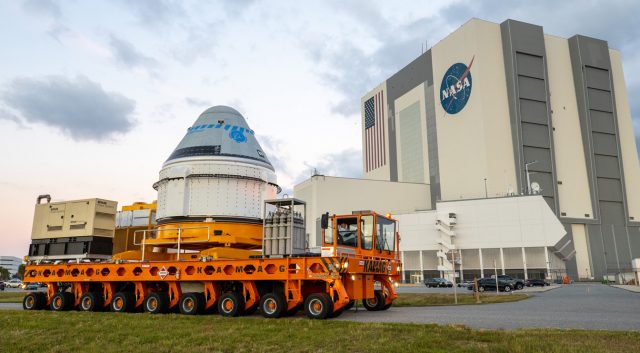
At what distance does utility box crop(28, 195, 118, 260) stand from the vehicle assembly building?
56.1 meters

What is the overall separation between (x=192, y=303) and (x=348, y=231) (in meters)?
6.40

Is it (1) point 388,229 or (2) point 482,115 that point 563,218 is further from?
(1) point 388,229

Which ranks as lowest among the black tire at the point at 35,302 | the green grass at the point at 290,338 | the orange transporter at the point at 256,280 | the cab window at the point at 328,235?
the green grass at the point at 290,338

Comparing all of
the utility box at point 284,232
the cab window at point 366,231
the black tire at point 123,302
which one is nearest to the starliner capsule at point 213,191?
the black tire at point 123,302

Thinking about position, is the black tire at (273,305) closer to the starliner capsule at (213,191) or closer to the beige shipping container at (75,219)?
the starliner capsule at (213,191)

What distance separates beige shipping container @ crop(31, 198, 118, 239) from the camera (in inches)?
872

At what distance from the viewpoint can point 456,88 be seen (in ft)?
271

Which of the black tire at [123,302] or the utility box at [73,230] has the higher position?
the utility box at [73,230]

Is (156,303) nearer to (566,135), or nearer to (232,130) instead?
(232,130)

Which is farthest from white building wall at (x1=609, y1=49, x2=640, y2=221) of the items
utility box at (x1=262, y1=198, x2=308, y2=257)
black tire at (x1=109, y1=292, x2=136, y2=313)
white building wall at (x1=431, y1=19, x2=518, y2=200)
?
black tire at (x1=109, y1=292, x2=136, y2=313)

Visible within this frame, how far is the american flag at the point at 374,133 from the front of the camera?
108625mm

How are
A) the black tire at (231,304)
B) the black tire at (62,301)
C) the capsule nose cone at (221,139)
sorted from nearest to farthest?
the black tire at (231,304), the black tire at (62,301), the capsule nose cone at (221,139)

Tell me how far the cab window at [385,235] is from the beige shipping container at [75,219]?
44.4ft

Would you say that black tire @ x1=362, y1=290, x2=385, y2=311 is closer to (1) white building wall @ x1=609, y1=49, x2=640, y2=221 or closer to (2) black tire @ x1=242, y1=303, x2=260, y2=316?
(2) black tire @ x1=242, y1=303, x2=260, y2=316
